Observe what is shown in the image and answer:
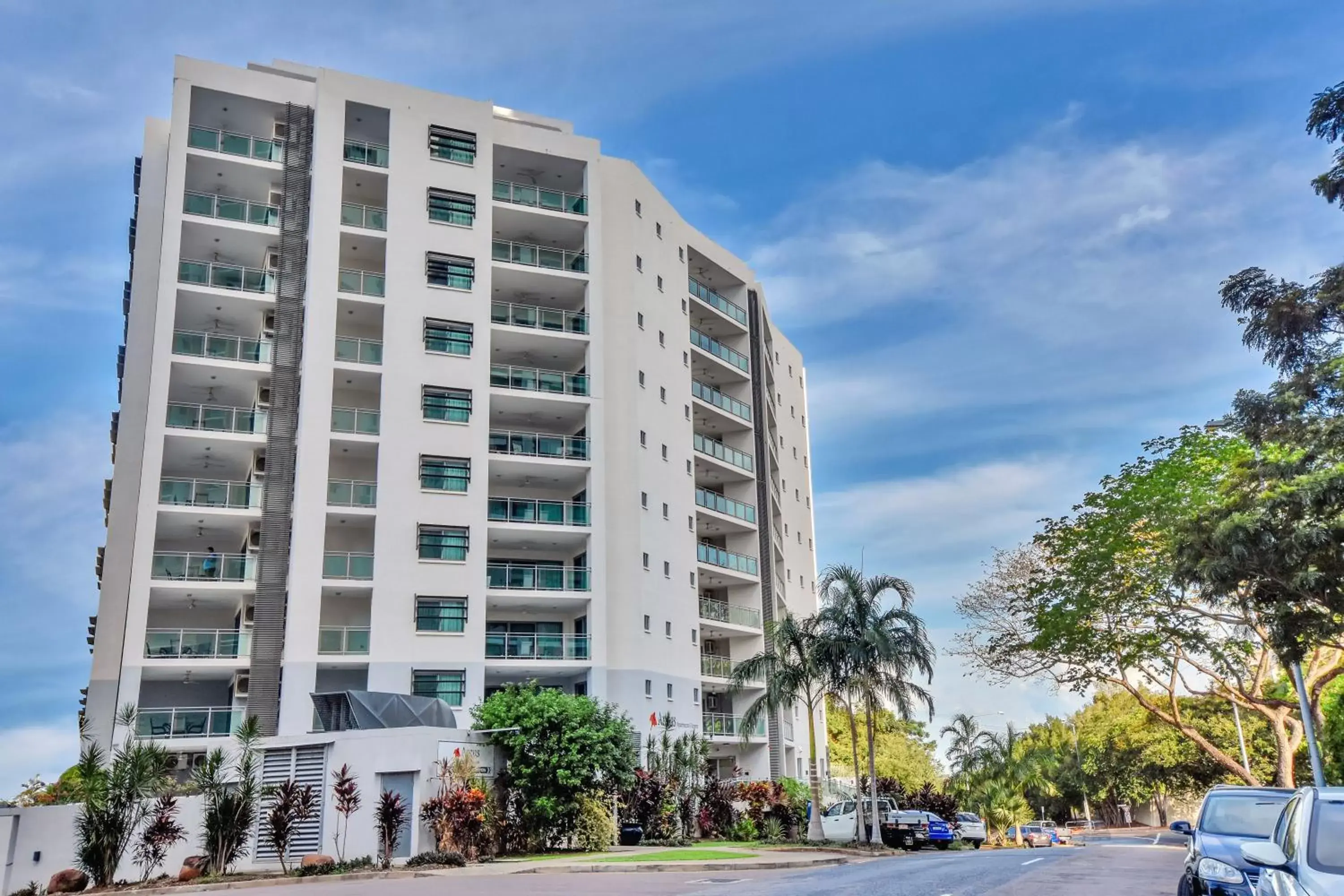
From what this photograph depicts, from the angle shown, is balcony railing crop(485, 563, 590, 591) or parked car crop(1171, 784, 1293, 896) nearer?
parked car crop(1171, 784, 1293, 896)

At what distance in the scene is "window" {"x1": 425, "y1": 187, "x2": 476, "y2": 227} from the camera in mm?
41688

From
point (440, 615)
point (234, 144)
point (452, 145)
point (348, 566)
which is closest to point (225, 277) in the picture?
point (234, 144)

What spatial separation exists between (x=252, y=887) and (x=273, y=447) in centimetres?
2080

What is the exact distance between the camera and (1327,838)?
838 centimetres

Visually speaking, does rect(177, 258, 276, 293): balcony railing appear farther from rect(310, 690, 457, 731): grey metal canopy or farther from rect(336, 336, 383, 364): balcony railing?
rect(310, 690, 457, 731): grey metal canopy

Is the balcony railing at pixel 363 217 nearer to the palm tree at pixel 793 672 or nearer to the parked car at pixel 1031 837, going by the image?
the palm tree at pixel 793 672

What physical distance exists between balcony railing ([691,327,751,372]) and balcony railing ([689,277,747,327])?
1.48 m

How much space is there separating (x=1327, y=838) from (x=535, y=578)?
32981mm

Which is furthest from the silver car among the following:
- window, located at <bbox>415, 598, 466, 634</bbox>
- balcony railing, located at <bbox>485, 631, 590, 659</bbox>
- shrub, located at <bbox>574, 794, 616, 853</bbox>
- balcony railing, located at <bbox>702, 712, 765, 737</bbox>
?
balcony railing, located at <bbox>702, 712, 765, 737</bbox>

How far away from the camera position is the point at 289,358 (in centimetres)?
3925

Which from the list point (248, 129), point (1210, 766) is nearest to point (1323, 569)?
point (248, 129)

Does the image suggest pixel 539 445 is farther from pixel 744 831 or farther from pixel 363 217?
pixel 744 831

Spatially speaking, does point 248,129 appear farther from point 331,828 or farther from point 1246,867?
point 1246,867

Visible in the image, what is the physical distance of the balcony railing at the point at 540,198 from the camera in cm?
4362
